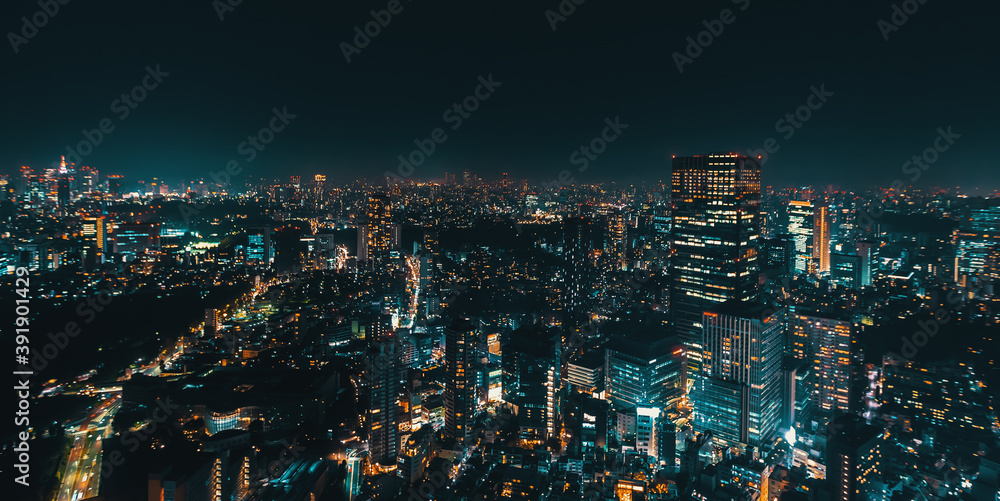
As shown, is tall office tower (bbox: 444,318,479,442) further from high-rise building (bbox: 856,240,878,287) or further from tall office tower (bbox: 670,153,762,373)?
high-rise building (bbox: 856,240,878,287)

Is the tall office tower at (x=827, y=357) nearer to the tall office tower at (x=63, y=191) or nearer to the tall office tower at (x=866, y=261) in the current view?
the tall office tower at (x=866, y=261)

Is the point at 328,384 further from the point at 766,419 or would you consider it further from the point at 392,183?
the point at 392,183

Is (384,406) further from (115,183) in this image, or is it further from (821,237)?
(115,183)

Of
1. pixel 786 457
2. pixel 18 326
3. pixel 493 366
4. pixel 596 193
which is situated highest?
pixel 596 193

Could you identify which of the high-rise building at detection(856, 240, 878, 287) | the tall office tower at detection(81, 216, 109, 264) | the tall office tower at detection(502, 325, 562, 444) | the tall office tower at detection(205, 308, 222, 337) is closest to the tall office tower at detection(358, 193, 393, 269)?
the tall office tower at detection(205, 308, 222, 337)

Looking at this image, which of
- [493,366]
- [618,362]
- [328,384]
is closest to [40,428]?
[328,384]

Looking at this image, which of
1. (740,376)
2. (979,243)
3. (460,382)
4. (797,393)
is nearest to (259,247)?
(460,382)

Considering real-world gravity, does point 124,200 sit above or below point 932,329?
above
